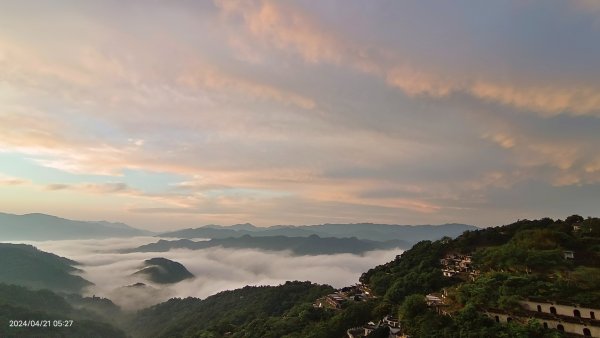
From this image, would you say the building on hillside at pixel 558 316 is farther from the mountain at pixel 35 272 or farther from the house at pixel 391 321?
the mountain at pixel 35 272

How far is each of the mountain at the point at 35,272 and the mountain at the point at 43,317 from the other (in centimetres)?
5386

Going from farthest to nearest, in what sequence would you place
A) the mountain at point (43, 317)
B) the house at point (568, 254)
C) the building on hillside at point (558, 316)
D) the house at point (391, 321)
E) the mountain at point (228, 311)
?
1. the mountain at point (43, 317)
2. the mountain at point (228, 311)
3. the house at point (568, 254)
4. the house at point (391, 321)
5. the building on hillside at point (558, 316)

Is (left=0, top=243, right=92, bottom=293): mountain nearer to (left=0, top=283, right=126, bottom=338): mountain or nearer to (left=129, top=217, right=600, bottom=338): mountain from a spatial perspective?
(left=0, top=283, right=126, bottom=338): mountain

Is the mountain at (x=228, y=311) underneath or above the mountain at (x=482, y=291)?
underneath

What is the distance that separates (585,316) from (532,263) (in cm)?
687

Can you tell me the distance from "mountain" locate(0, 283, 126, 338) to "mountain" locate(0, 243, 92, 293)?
53865mm

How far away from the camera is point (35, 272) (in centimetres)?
16162

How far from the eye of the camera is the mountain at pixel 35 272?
155125mm

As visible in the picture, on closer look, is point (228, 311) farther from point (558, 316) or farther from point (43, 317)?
point (558, 316)

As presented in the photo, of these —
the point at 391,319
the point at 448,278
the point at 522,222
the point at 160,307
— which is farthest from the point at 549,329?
the point at 160,307

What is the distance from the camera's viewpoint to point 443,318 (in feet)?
85.5

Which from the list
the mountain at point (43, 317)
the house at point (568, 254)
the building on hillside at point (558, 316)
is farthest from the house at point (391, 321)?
the mountain at point (43, 317)

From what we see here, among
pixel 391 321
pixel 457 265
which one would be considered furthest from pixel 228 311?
pixel 391 321

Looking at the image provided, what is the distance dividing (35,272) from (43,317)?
101 meters
